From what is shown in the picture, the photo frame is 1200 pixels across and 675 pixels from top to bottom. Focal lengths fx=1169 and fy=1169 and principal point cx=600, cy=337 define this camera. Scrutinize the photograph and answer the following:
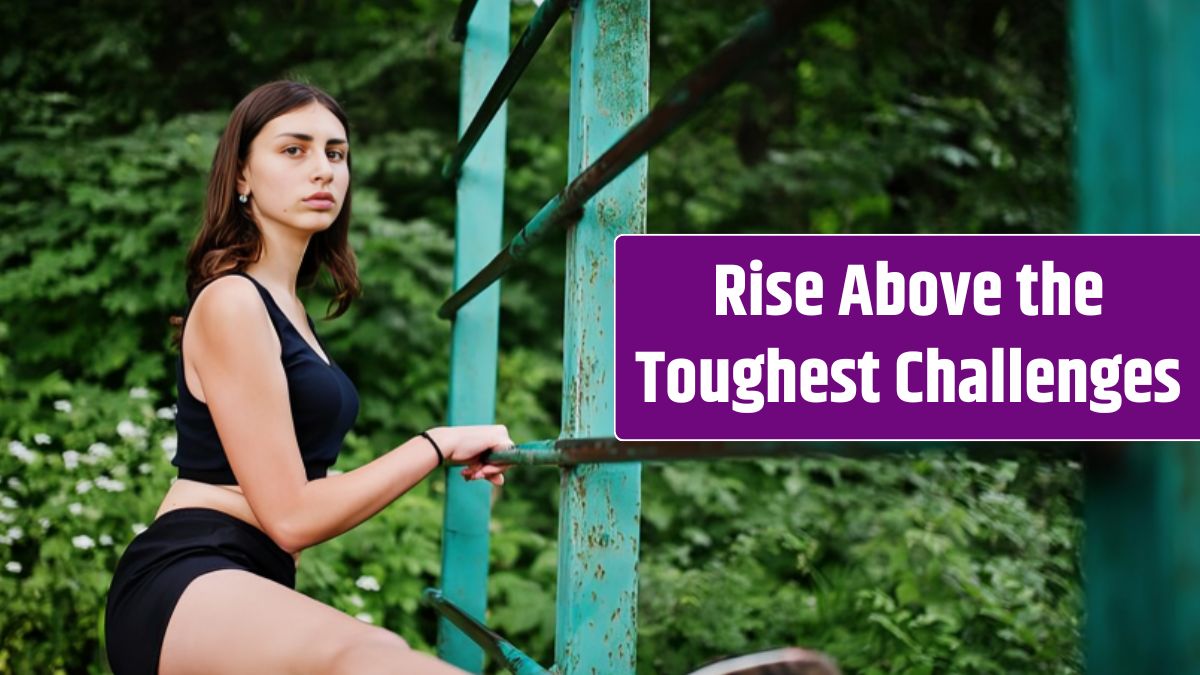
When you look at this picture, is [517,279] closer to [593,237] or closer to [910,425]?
[593,237]

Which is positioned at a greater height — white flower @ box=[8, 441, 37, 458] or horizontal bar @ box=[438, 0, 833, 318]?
horizontal bar @ box=[438, 0, 833, 318]

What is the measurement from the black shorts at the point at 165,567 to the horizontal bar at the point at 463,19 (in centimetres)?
126

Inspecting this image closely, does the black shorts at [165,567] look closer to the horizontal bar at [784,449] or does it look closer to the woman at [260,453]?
the woman at [260,453]

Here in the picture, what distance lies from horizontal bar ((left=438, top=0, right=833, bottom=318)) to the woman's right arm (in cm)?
49

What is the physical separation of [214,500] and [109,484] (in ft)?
8.42

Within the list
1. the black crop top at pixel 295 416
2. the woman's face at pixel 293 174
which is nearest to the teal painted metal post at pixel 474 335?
the woman's face at pixel 293 174

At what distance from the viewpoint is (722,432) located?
1.58 meters

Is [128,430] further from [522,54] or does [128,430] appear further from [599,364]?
[599,364]

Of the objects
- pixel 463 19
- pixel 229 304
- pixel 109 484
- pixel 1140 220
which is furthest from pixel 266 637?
pixel 109 484

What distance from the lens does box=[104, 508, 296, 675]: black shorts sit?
1.58 metres

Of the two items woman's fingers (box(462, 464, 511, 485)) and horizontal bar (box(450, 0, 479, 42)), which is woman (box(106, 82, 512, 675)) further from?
horizontal bar (box(450, 0, 479, 42))

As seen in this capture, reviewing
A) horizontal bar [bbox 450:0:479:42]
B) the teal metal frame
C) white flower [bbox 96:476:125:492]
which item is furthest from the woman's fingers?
white flower [bbox 96:476:125:492]

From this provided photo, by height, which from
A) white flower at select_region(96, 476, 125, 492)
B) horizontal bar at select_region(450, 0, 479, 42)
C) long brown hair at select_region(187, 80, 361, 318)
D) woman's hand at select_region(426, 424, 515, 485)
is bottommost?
white flower at select_region(96, 476, 125, 492)

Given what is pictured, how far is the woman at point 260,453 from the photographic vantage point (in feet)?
4.74
